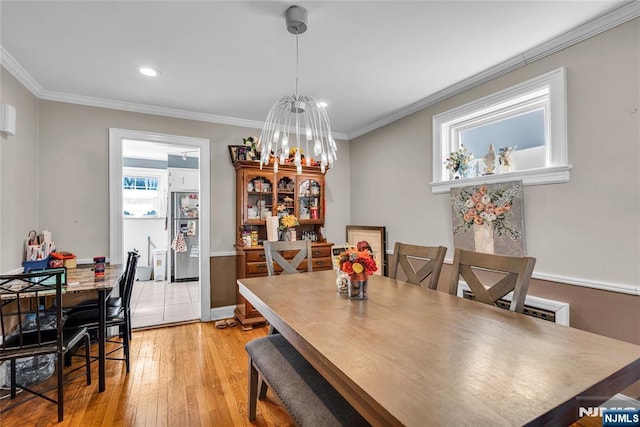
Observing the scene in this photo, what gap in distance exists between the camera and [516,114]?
8.80ft

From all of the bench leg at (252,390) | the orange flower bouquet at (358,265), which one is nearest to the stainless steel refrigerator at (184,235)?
the bench leg at (252,390)

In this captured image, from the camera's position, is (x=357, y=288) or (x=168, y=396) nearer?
(x=357, y=288)

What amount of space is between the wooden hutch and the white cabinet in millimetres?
2515

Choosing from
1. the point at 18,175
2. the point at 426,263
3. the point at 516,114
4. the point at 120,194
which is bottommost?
the point at 426,263

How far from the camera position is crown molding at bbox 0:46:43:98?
235cm

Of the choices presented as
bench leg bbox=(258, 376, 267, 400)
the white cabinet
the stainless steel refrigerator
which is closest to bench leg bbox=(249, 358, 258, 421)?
bench leg bbox=(258, 376, 267, 400)

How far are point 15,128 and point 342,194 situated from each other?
373 cm

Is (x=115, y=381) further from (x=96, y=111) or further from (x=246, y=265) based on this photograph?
(x=96, y=111)

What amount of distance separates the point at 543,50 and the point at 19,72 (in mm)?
4319

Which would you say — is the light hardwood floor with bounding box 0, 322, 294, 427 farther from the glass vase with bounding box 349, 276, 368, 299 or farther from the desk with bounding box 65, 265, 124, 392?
the glass vase with bounding box 349, 276, 368, 299

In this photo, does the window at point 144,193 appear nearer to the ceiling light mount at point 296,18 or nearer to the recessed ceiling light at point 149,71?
the recessed ceiling light at point 149,71

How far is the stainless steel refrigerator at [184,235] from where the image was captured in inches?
229

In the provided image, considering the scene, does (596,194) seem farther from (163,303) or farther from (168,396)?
(163,303)

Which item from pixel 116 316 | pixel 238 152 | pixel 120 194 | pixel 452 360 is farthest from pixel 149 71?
pixel 452 360
